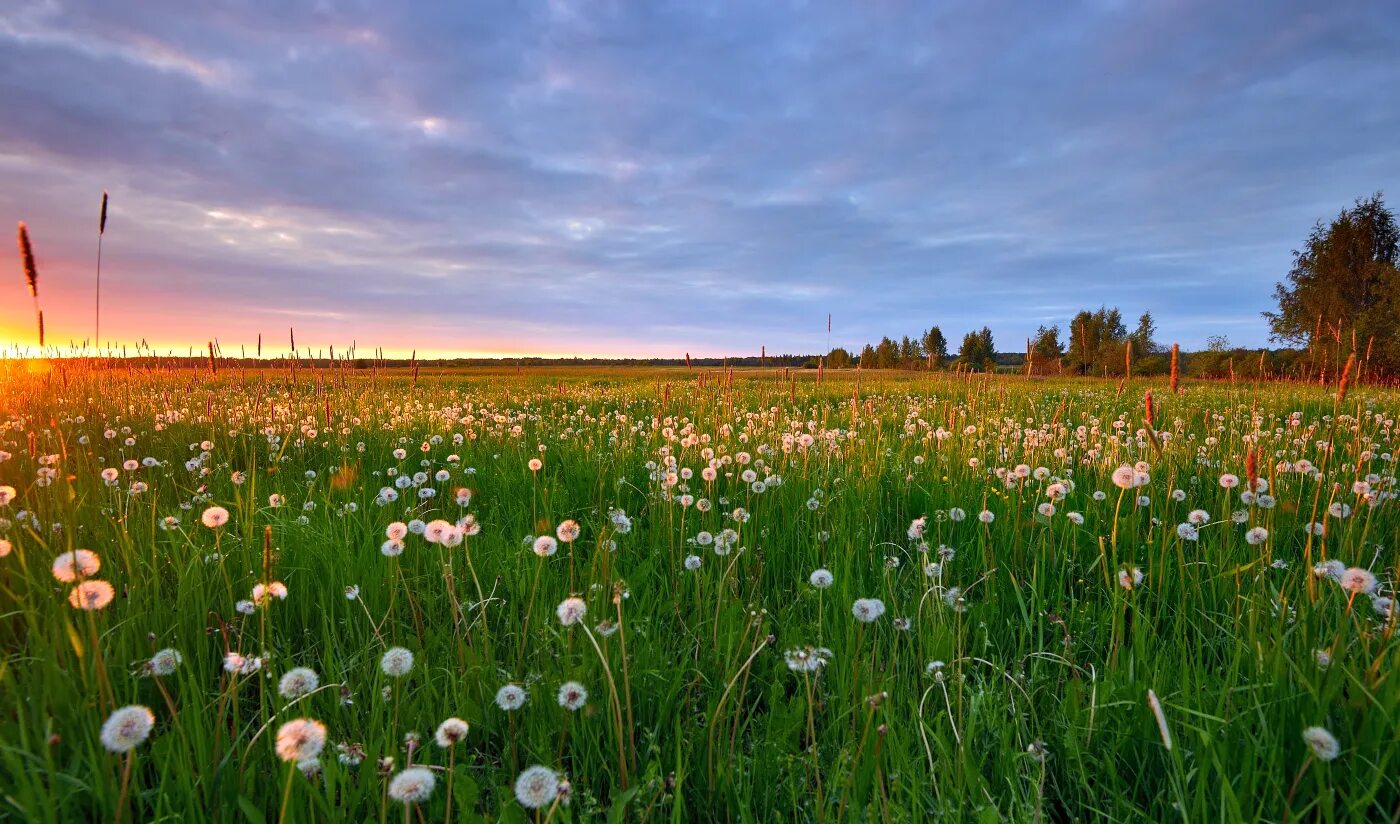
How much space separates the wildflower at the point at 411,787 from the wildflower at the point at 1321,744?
198 cm

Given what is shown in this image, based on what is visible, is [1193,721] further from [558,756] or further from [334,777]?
[334,777]

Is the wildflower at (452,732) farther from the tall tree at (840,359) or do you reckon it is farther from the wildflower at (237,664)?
the tall tree at (840,359)

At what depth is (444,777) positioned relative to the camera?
5.53 feet

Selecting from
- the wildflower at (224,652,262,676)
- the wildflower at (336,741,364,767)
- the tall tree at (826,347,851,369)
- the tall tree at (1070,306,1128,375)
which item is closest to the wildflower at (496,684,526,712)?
the wildflower at (336,741,364,767)

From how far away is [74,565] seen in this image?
1.65 meters

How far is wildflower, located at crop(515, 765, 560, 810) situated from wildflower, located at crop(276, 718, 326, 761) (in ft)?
1.39

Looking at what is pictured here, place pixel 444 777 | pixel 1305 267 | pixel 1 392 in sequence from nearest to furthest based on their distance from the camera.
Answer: pixel 444 777
pixel 1 392
pixel 1305 267

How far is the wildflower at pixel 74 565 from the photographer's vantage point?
1.65 meters

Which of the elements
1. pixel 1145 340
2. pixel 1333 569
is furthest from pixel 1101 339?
pixel 1333 569

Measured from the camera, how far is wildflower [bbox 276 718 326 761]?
125cm

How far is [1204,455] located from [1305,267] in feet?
229

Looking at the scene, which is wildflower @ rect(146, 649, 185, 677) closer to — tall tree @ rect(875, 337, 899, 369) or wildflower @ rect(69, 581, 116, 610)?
wildflower @ rect(69, 581, 116, 610)

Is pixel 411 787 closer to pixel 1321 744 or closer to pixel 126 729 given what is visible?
pixel 126 729

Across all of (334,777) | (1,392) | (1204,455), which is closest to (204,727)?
(334,777)
